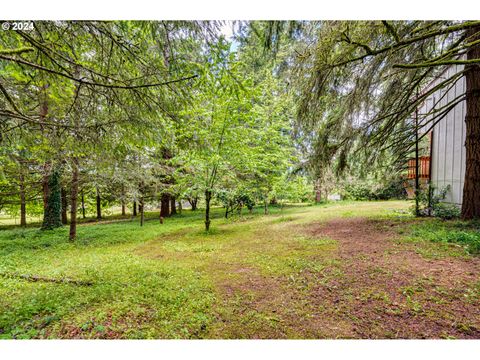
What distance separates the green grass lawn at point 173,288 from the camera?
1792 millimetres

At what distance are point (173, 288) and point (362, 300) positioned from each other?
2.03 meters

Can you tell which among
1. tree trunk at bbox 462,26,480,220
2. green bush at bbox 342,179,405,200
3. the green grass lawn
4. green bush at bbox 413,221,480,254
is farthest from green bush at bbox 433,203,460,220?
green bush at bbox 342,179,405,200

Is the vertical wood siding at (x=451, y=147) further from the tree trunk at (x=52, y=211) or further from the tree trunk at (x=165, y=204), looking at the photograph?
the tree trunk at (x=52, y=211)

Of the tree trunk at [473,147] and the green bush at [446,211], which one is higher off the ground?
the tree trunk at [473,147]

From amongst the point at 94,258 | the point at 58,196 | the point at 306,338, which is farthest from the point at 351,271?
the point at 58,196

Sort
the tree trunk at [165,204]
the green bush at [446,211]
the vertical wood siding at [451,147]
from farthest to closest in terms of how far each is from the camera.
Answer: the tree trunk at [165,204] → the vertical wood siding at [451,147] → the green bush at [446,211]

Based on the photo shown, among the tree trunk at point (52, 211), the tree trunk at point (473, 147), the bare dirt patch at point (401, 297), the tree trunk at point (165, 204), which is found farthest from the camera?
the tree trunk at point (165, 204)

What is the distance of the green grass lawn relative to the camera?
1.79 metres

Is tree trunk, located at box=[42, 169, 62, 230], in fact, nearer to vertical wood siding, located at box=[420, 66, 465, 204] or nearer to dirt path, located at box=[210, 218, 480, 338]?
dirt path, located at box=[210, 218, 480, 338]

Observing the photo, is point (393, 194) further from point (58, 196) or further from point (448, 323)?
point (58, 196)

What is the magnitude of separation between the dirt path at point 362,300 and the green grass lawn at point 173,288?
17mm

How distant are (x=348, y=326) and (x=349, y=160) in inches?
172

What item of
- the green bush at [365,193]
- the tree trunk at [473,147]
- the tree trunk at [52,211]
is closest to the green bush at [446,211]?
the tree trunk at [473,147]

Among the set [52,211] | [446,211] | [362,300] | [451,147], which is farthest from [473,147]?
[52,211]
